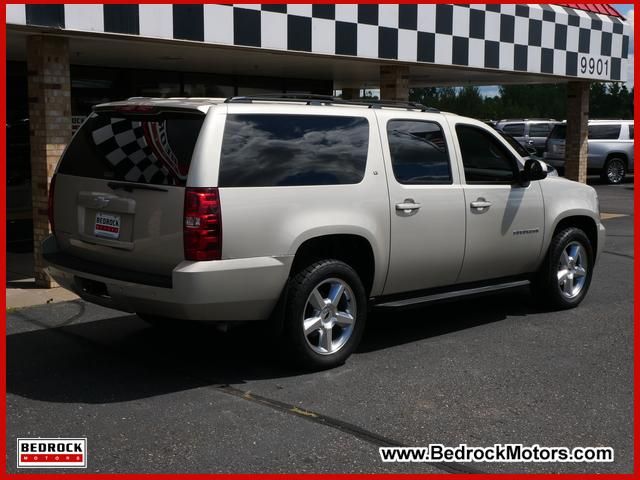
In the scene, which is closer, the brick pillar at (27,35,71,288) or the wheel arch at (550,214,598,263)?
the wheel arch at (550,214,598,263)

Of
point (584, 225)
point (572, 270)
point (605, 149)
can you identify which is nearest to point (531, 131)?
point (605, 149)

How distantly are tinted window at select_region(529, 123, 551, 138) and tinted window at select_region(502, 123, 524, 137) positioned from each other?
333 millimetres

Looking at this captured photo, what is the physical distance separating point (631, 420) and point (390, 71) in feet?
24.3

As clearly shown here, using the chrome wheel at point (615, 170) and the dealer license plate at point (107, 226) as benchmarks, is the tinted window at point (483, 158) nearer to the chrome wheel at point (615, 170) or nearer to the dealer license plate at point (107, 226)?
the dealer license plate at point (107, 226)

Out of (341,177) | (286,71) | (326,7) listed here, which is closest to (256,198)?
(341,177)

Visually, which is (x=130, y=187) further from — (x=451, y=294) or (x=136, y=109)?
(x=451, y=294)

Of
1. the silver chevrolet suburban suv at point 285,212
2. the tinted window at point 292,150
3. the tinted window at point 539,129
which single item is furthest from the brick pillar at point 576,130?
the tinted window at point 539,129

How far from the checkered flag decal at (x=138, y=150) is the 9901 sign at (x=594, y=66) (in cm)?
1060

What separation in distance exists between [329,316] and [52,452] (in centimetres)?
200

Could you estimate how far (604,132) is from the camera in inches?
910

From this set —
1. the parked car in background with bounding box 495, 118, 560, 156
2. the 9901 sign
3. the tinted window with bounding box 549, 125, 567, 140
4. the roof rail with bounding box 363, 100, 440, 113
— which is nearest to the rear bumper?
the roof rail with bounding box 363, 100, 440, 113

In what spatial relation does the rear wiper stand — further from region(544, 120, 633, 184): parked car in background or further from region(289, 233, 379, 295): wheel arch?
region(544, 120, 633, 184): parked car in background

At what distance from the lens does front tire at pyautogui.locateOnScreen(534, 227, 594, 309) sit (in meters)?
6.95

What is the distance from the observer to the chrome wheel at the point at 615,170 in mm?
22719
